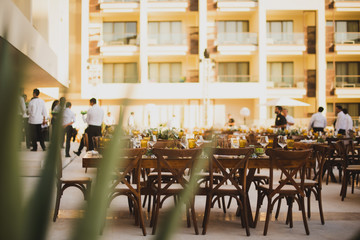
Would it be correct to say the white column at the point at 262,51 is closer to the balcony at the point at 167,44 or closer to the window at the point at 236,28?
the window at the point at 236,28

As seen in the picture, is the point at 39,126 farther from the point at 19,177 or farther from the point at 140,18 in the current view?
the point at 140,18

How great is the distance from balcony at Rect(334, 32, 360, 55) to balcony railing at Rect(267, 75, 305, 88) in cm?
286

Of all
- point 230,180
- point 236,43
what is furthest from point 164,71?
point 230,180

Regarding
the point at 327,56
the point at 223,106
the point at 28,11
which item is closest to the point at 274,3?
the point at 327,56

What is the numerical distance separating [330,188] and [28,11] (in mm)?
9184

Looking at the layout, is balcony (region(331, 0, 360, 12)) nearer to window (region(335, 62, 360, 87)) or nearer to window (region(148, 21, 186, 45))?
window (region(335, 62, 360, 87))

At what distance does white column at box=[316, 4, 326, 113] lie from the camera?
88.9 ft

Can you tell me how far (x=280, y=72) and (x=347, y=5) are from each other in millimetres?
5654

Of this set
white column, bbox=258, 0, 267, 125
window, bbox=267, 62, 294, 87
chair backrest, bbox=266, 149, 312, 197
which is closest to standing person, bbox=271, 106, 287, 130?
chair backrest, bbox=266, 149, 312, 197

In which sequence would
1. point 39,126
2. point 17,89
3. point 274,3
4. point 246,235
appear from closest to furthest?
point 17,89 → point 246,235 → point 39,126 → point 274,3

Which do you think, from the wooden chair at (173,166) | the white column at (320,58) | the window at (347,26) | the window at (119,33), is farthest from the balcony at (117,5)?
Result: the wooden chair at (173,166)

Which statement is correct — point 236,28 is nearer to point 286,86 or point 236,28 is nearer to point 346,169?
point 286,86

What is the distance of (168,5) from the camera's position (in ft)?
88.4

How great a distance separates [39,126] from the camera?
10445 millimetres
